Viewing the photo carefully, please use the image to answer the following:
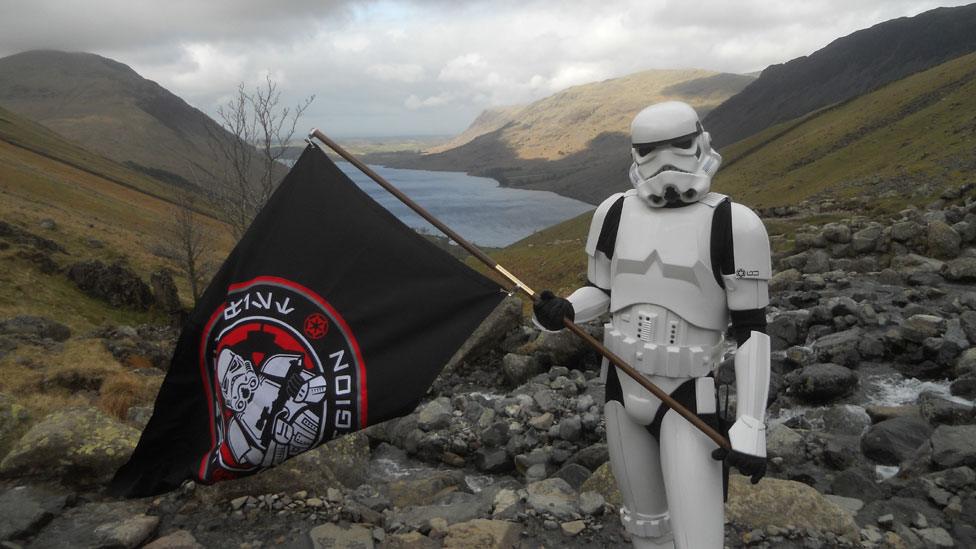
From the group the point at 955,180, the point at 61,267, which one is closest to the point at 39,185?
the point at 61,267

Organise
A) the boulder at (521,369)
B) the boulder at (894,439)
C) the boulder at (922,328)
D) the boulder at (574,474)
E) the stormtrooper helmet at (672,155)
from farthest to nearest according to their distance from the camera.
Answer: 1. the boulder at (521,369)
2. the boulder at (922,328)
3. the boulder at (894,439)
4. the boulder at (574,474)
5. the stormtrooper helmet at (672,155)

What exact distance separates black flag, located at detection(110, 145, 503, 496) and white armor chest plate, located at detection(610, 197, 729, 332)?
107 centimetres

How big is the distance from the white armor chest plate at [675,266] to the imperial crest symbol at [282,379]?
2212 mm

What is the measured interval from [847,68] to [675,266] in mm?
174720

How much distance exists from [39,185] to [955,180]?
7761 centimetres

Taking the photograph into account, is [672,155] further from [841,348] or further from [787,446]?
[841,348]

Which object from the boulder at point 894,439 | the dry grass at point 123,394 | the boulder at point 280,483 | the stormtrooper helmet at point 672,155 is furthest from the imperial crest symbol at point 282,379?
the boulder at point 894,439

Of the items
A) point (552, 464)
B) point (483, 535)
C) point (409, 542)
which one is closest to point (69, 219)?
point (552, 464)

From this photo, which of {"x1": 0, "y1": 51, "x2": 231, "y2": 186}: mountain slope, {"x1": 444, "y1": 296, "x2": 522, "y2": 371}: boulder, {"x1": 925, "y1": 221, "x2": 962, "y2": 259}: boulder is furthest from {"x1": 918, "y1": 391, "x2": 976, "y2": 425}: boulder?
{"x1": 0, "y1": 51, "x2": 231, "y2": 186}: mountain slope

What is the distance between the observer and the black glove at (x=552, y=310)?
4.07 m

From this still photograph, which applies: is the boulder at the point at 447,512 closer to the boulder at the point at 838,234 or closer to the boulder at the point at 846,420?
the boulder at the point at 846,420

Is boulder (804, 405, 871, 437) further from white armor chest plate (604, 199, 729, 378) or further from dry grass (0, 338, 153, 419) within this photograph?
dry grass (0, 338, 153, 419)

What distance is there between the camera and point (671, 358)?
384cm

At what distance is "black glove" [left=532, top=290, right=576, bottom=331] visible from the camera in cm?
407
